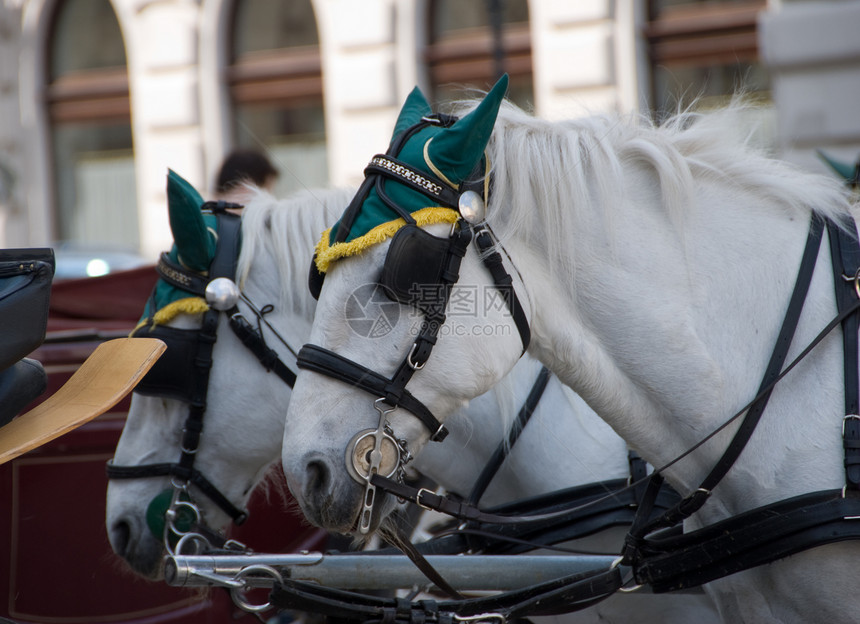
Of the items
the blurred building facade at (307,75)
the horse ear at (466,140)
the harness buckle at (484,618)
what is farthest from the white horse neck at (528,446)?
the blurred building facade at (307,75)

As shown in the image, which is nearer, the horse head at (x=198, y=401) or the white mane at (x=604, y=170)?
the white mane at (x=604, y=170)

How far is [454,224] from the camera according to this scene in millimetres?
1437

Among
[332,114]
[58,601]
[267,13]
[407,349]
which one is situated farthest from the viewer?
[267,13]

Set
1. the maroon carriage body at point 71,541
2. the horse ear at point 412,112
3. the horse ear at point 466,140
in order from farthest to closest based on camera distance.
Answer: the maroon carriage body at point 71,541 → the horse ear at point 412,112 → the horse ear at point 466,140

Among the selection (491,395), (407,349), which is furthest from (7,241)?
(407,349)

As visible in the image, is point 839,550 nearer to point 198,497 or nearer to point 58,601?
point 198,497

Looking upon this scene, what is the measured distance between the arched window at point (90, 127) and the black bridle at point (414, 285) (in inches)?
263

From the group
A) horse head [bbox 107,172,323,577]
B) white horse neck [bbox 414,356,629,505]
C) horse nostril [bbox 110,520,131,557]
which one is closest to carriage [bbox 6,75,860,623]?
white horse neck [bbox 414,356,629,505]

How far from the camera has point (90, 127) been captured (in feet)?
24.9

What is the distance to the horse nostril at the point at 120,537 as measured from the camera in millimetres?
2164

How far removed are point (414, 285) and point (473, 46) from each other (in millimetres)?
5401

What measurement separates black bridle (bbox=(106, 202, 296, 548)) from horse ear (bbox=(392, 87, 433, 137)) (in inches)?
29.0

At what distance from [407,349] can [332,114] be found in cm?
542

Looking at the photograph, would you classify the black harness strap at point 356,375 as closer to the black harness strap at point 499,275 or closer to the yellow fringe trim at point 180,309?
the black harness strap at point 499,275
